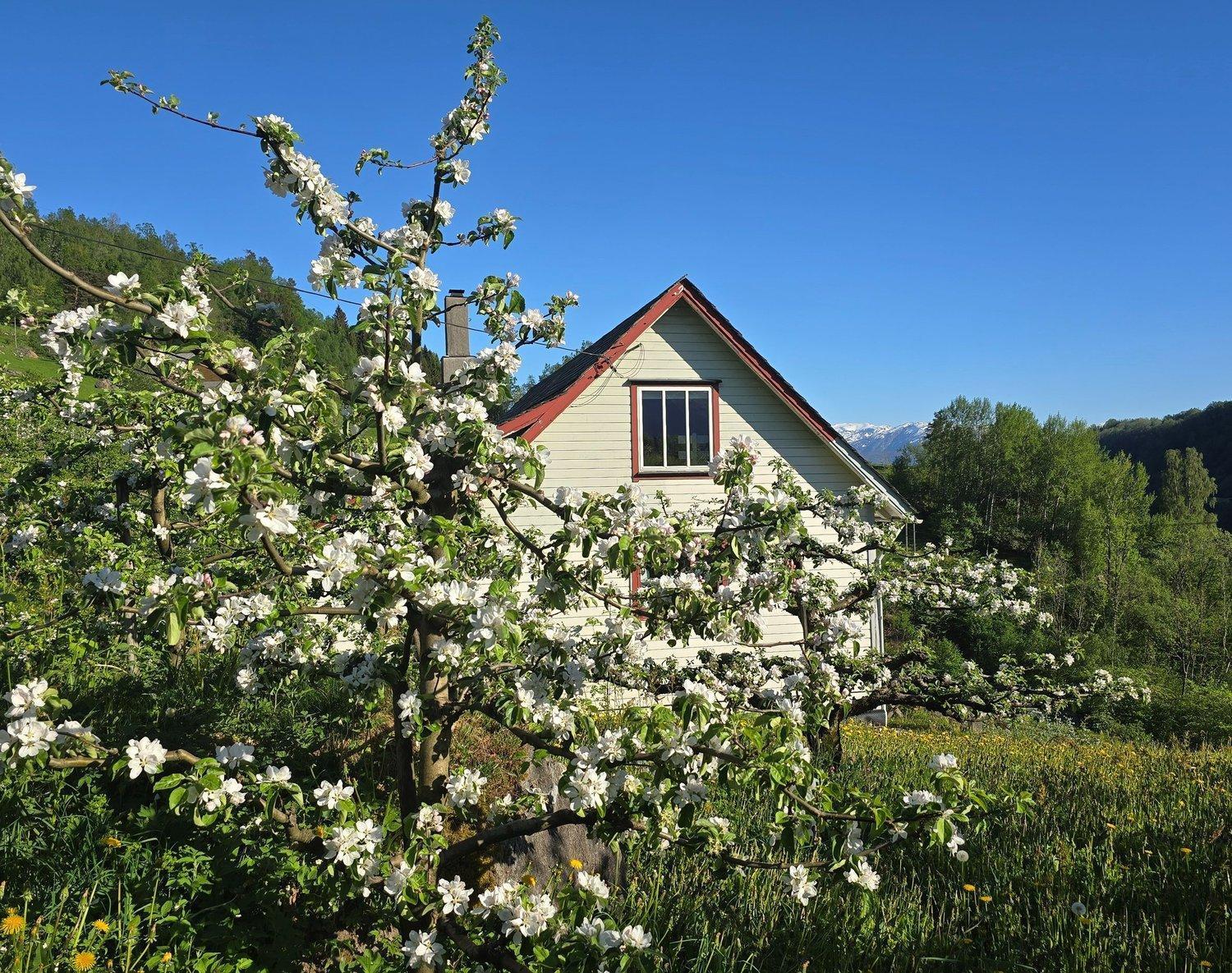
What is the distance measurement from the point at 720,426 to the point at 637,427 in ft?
5.39

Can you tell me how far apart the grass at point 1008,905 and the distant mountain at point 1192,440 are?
63.0 metres

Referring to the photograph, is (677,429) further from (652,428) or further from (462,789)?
(462,789)

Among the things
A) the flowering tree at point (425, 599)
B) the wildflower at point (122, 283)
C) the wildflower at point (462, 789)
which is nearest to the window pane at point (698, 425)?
the flowering tree at point (425, 599)

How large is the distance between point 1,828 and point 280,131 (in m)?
3.73

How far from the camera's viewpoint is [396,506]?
11.3 ft

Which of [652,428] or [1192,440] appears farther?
[1192,440]

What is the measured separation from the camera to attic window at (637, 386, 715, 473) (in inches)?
533

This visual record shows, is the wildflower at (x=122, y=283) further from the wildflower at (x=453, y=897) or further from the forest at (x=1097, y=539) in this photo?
the forest at (x=1097, y=539)

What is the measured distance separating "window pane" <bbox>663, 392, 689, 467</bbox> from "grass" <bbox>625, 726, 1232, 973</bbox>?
866cm

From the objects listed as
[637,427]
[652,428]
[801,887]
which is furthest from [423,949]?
[652,428]

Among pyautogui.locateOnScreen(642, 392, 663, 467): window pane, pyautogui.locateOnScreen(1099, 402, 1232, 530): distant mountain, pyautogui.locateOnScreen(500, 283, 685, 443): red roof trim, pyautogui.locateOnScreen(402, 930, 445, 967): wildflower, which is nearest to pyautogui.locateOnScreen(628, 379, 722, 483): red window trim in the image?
pyautogui.locateOnScreen(642, 392, 663, 467): window pane

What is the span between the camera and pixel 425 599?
7.93ft

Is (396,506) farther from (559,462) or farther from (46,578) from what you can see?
(559,462)

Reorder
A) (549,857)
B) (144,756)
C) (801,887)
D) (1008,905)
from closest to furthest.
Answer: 1. (144,756)
2. (801,887)
3. (1008,905)
4. (549,857)
